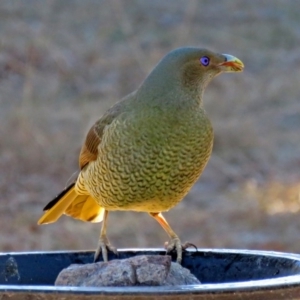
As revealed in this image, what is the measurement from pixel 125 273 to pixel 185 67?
120 centimetres

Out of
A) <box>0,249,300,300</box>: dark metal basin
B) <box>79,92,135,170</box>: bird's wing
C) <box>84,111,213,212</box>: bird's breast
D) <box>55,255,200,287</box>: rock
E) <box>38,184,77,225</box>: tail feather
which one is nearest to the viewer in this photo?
<box>0,249,300,300</box>: dark metal basin

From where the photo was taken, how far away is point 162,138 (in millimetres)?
3473

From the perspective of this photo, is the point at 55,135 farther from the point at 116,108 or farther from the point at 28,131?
the point at 116,108

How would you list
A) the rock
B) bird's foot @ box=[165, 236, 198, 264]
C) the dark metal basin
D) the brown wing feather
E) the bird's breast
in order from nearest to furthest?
the dark metal basin
the rock
bird's foot @ box=[165, 236, 198, 264]
the bird's breast
the brown wing feather

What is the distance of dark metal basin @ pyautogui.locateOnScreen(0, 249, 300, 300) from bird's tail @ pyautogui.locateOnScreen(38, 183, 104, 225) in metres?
0.92

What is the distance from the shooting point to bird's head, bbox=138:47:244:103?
354 cm

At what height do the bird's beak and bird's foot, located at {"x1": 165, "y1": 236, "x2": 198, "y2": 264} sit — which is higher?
the bird's beak

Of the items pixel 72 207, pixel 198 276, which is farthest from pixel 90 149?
pixel 198 276

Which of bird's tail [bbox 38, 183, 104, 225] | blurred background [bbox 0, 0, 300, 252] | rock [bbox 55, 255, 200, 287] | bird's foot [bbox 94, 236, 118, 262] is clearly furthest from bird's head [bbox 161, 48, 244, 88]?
blurred background [bbox 0, 0, 300, 252]

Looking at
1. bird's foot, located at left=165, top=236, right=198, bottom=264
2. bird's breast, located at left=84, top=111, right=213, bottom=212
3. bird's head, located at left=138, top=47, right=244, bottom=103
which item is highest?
bird's head, located at left=138, top=47, right=244, bottom=103

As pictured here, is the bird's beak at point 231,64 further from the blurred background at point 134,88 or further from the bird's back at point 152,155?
the blurred background at point 134,88

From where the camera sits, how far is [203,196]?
29.5 ft

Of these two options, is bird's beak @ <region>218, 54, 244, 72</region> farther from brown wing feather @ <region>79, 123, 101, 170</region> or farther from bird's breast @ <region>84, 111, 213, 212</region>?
brown wing feather @ <region>79, 123, 101, 170</region>

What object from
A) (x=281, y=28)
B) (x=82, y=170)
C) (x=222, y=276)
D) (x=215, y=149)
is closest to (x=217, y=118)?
(x=215, y=149)
